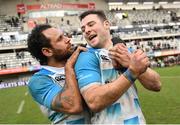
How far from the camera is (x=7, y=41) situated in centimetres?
5328

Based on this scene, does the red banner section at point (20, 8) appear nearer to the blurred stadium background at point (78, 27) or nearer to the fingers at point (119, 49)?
the blurred stadium background at point (78, 27)

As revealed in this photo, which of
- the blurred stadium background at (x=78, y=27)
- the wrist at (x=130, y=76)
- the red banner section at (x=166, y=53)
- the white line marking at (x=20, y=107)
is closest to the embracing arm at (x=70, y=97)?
the wrist at (x=130, y=76)

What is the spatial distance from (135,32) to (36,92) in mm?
58420

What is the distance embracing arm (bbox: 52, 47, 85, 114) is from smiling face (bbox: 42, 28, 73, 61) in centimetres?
37

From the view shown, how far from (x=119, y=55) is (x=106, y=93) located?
43cm

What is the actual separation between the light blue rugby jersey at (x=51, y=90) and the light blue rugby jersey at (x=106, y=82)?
237 mm

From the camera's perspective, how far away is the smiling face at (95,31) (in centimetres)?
404

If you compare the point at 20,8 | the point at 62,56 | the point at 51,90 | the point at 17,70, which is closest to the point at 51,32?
the point at 62,56

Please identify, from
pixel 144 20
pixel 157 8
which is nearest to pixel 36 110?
pixel 144 20

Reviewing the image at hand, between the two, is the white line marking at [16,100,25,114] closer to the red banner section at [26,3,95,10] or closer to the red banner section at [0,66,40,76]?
the red banner section at [0,66,40,76]

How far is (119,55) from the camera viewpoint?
3.83 metres

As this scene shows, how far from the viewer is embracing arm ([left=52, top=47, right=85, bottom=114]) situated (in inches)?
152

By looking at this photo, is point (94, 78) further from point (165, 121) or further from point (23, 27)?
point (23, 27)

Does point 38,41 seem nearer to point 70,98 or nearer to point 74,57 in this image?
point 74,57
